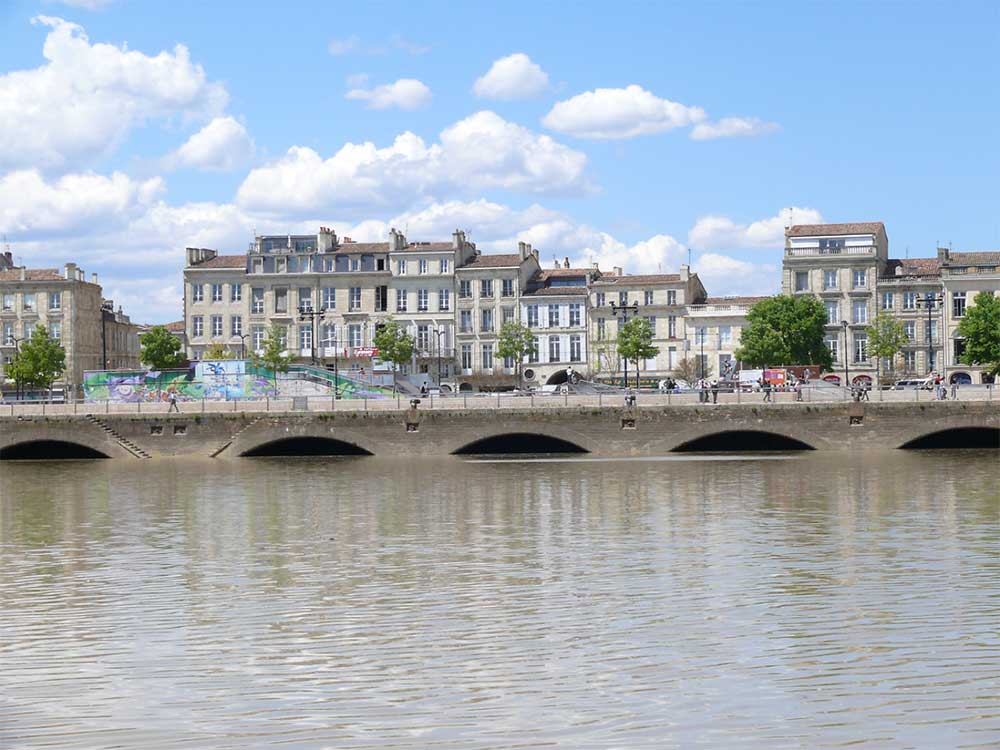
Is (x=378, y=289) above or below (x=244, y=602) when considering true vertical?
above

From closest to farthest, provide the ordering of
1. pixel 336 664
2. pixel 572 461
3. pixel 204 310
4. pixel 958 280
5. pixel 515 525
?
pixel 336 664 < pixel 515 525 < pixel 572 461 < pixel 958 280 < pixel 204 310

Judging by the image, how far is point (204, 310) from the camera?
124625 mm

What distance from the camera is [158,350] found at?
12938 cm

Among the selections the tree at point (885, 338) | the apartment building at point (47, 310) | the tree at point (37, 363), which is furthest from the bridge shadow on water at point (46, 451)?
the tree at point (885, 338)

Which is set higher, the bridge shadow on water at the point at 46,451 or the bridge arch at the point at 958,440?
the bridge arch at the point at 958,440

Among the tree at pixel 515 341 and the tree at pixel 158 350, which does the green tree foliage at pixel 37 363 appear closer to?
the tree at pixel 158 350

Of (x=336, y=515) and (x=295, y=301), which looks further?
(x=295, y=301)

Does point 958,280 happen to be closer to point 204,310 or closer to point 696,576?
point 204,310

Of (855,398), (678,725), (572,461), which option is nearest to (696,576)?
(678,725)

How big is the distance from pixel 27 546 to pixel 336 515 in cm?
920

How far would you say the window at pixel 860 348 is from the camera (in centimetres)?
11925

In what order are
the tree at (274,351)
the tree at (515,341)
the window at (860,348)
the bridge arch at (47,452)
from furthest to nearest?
1. the window at (860,348)
2. the tree at (515,341)
3. the tree at (274,351)
4. the bridge arch at (47,452)

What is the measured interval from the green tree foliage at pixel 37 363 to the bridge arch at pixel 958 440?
71.3 meters

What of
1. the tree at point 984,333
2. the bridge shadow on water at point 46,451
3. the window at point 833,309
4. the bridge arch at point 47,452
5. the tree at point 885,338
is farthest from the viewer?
the window at point 833,309
